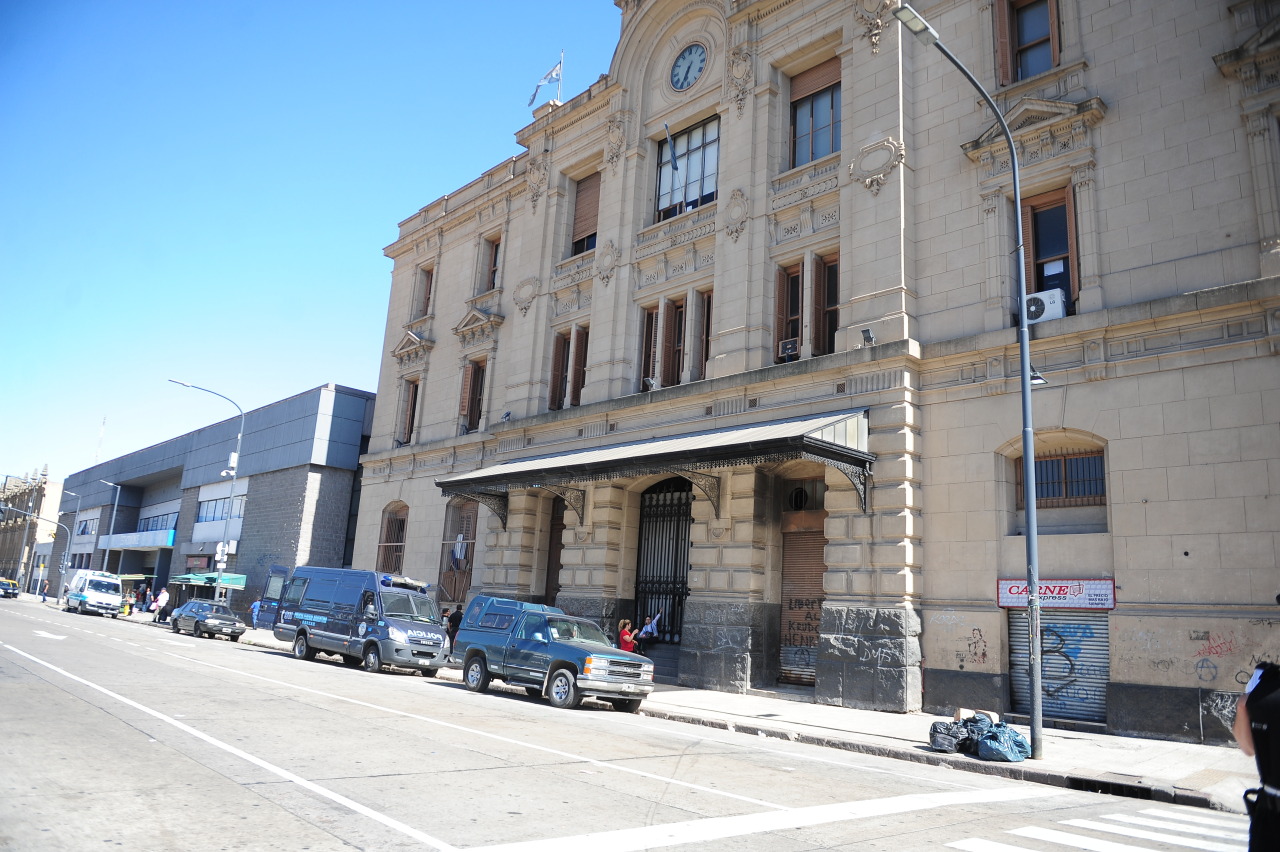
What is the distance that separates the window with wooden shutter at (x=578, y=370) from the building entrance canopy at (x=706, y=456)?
8.14 feet

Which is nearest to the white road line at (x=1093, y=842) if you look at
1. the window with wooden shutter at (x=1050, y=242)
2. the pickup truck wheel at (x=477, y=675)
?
the window with wooden shutter at (x=1050, y=242)

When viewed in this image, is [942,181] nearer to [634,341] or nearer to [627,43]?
[634,341]

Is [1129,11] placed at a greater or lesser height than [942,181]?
greater

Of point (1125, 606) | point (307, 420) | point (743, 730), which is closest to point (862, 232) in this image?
point (1125, 606)

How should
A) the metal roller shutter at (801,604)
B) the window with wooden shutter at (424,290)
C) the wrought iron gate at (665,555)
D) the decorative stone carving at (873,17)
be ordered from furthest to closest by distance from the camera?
A: the window with wooden shutter at (424,290) → the wrought iron gate at (665,555) → the decorative stone carving at (873,17) → the metal roller shutter at (801,604)

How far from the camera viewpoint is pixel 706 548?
71.4 ft

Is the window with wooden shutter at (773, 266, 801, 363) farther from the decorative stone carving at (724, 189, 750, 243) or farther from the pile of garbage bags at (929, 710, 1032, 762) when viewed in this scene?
the pile of garbage bags at (929, 710, 1032, 762)

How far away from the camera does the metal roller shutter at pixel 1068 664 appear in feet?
51.2

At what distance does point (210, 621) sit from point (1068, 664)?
97.2 ft

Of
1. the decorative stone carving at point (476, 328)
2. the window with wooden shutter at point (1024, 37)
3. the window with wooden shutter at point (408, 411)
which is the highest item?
the window with wooden shutter at point (1024, 37)

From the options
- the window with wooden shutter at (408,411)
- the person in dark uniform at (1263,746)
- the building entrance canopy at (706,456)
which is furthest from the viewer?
the window with wooden shutter at (408,411)

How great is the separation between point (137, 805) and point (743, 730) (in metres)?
10.5

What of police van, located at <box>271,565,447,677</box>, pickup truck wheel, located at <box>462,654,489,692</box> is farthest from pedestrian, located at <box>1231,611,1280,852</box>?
police van, located at <box>271,565,447,677</box>

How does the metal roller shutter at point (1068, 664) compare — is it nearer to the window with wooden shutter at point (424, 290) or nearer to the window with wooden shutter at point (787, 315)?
the window with wooden shutter at point (787, 315)
